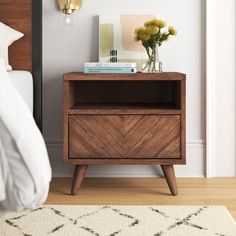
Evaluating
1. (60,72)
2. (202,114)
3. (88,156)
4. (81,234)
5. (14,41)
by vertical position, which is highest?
Result: (14,41)

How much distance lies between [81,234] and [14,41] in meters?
1.30

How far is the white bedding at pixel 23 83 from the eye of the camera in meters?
2.04

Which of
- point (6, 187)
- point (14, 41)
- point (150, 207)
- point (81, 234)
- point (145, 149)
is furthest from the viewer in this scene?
Answer: point (14, 41)

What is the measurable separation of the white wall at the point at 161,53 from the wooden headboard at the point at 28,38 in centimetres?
8

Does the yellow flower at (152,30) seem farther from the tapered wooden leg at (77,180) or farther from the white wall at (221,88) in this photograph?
the tapered wooden leg at (77,180)

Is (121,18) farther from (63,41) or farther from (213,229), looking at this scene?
(213,229)

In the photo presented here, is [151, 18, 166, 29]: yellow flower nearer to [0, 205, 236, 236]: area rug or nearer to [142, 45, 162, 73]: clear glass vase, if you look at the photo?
[142, 45, 162, 73]: clear glass vase

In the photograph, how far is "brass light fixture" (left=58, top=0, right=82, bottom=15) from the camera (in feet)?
8.41

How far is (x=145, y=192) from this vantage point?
2.33m

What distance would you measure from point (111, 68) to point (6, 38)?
586mm

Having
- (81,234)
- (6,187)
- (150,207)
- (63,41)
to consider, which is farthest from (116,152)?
(6,187)

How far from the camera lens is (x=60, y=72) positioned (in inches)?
105

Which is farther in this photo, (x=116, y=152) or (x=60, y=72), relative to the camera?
(x=60, y=72)

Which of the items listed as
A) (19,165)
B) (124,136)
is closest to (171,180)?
(124,136)
